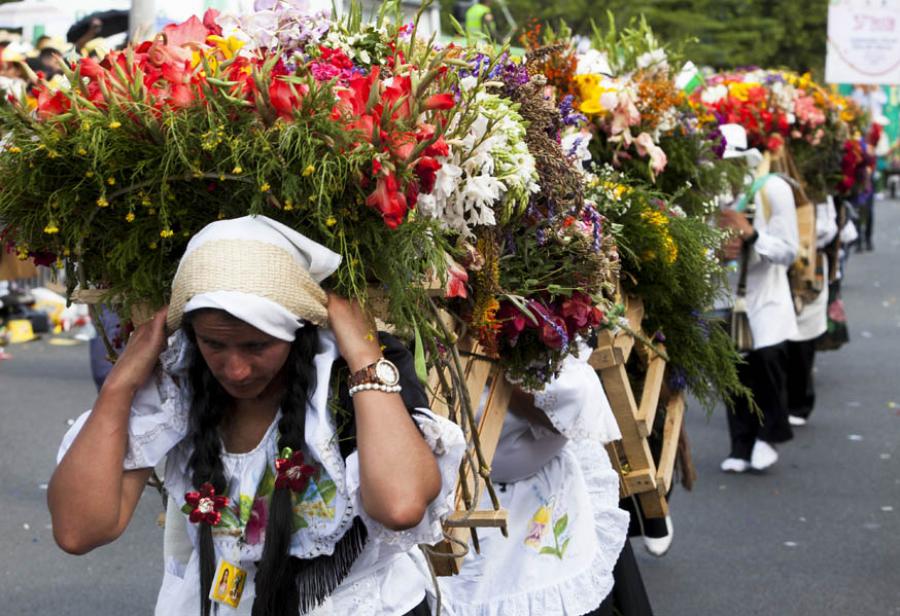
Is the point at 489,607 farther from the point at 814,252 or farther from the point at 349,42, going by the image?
the point at 814,252

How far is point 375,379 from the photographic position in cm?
291

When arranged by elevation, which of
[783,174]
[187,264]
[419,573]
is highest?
[187,264]

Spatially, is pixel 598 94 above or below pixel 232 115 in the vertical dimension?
below

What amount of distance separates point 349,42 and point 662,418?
297cm

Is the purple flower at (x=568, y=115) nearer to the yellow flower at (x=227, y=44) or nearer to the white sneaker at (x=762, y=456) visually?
the yellow flower at (x=227, y=44)

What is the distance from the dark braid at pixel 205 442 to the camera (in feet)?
9.98

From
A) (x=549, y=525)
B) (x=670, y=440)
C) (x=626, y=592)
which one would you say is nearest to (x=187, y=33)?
(x=549, y=525)

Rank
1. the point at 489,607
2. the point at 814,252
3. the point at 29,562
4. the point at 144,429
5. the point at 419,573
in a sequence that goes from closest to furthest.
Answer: the point at 144,429 → the point at 419,573 → the point at 489,607 → the point at 29,562 → the point at 814,252

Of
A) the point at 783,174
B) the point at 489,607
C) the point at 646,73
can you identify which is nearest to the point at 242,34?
the point at 489,607

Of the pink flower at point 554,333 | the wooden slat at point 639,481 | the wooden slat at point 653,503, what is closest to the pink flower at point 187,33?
the pink flower at point 554,333

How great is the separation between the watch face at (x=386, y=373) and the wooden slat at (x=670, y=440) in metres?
2.46

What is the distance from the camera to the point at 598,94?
203 inches

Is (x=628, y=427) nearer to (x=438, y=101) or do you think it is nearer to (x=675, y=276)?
(x=675, y=276)

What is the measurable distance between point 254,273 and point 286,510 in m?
0.50
